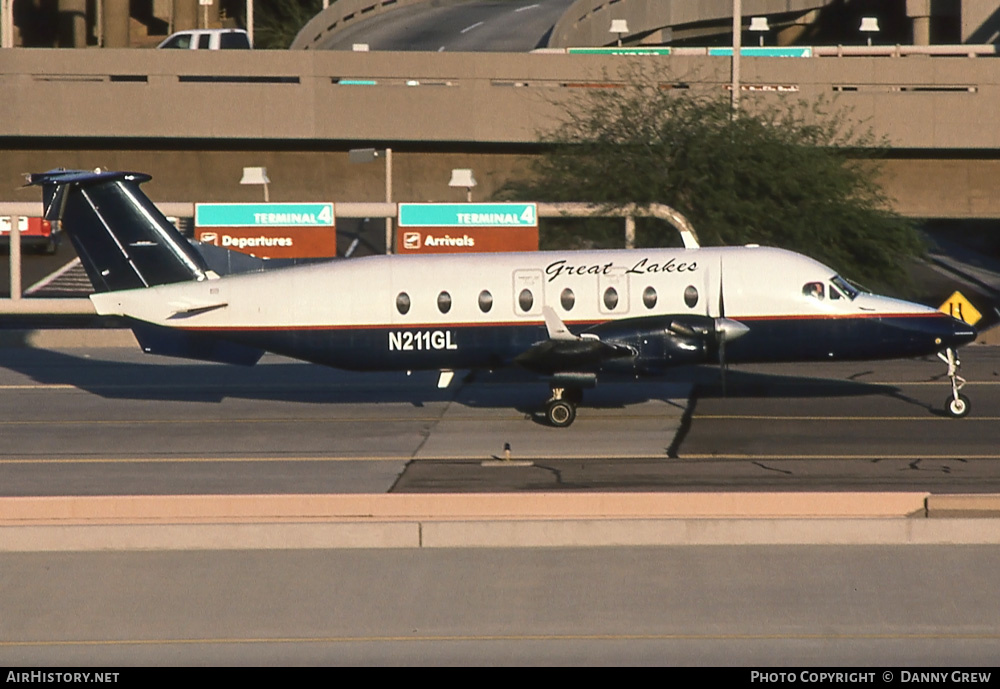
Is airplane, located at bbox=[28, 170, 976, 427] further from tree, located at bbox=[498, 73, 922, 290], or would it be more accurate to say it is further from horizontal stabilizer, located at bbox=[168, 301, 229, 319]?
tree, located at bbox=[498, 73, 922, 290]

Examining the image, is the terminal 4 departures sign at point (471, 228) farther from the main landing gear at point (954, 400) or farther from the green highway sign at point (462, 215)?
the main landing gear at point (954, 400)

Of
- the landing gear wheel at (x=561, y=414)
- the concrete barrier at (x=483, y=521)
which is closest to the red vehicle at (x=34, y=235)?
the landing gear wheel at (x=561, y=414)

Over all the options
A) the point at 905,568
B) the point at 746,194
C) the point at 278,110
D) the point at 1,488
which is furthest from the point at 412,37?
the point at 905,568

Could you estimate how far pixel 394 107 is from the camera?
4256 cm

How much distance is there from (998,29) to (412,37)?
93.3ft

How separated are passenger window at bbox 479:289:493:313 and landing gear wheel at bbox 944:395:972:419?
8.27 metres

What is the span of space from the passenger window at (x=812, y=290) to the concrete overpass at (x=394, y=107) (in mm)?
19600

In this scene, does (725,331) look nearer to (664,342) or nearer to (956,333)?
(664,342)

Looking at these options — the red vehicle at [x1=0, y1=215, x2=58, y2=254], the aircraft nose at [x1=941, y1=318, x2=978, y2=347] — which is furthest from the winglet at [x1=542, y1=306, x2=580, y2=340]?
the red vehicle at [x1=0, y1=215, x2=58, y2=254]

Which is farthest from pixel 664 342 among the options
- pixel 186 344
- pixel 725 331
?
pixel 186 344

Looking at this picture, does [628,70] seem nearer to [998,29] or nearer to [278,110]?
[278,110]

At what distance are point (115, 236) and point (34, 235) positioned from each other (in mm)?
23497

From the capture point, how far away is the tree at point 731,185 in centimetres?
3584
